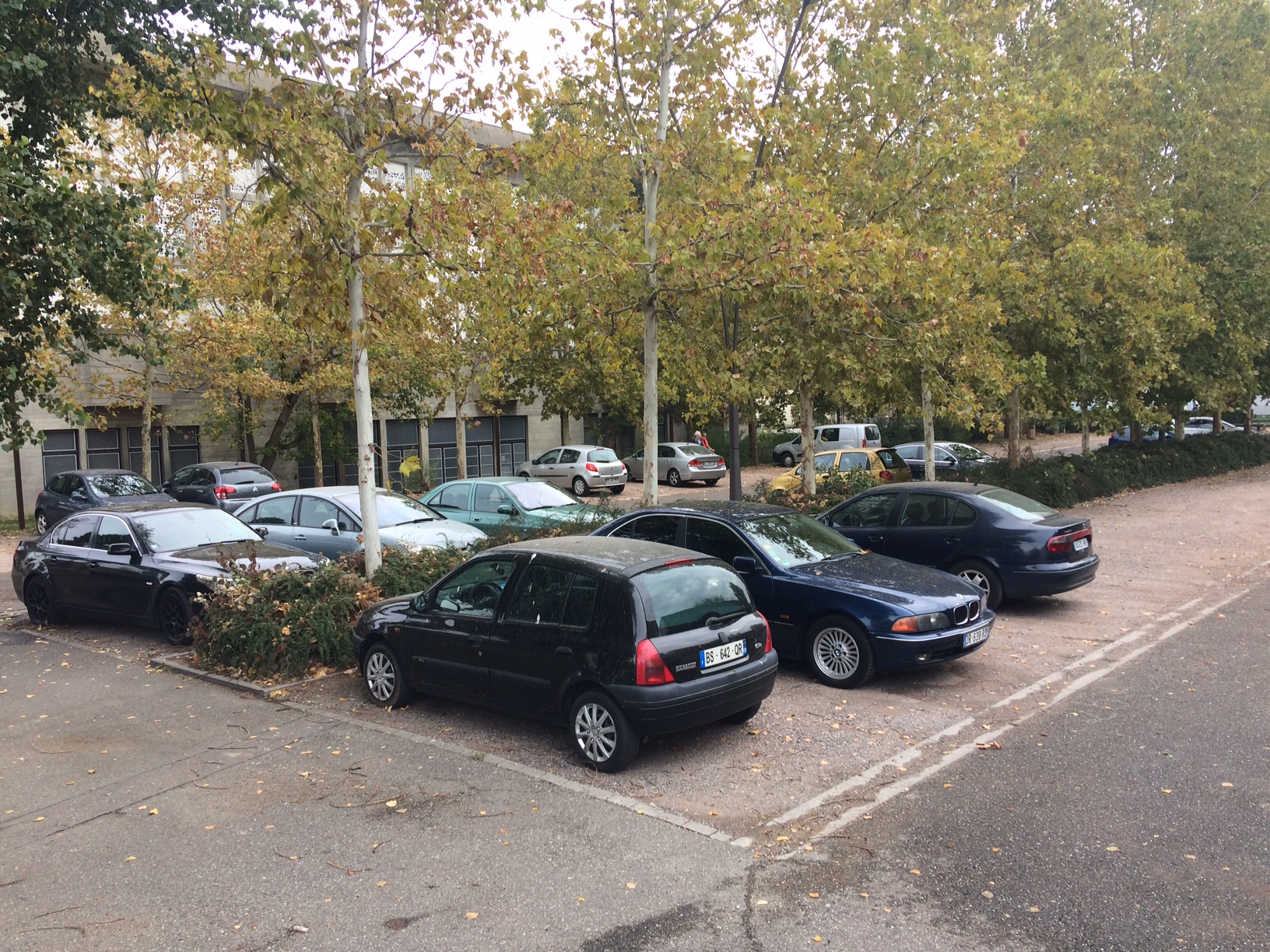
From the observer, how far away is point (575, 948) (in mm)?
4113

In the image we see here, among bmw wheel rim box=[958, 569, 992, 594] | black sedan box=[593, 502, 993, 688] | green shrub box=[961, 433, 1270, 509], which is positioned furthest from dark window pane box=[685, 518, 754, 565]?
green shrub box=[961, 433, 1270, 509]

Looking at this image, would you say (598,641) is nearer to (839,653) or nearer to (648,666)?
(648,666)

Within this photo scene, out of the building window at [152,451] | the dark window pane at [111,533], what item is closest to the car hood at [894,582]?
the dark window pane at [111,533]

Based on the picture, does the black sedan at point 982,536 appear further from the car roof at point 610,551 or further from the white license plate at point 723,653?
the white license plate at point 723,653

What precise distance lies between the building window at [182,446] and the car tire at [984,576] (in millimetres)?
25059

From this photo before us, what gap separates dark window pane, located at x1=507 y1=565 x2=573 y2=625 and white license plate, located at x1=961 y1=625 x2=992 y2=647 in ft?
11.7

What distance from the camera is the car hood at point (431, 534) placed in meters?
12.1

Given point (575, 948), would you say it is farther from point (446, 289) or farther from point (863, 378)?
point (863, 378)

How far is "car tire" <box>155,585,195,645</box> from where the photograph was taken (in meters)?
9.93

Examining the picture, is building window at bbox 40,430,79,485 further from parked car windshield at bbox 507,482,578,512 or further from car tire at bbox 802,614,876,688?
car tire at bbox 802,614,876,688

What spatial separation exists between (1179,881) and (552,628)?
3782 millimetres

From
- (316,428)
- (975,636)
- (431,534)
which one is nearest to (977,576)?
(975,636)

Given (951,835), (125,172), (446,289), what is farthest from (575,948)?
(125,172)

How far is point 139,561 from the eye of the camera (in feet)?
34.0
